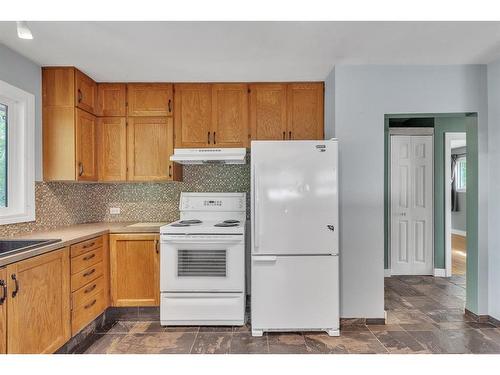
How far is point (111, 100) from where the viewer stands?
3.21 metres

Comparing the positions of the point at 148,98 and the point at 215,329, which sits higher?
the point at 148,98

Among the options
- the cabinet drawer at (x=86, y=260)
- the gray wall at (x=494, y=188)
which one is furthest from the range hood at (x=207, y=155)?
the gray wall at (x=494, y=188)

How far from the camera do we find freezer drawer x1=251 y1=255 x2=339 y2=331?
2561 mm

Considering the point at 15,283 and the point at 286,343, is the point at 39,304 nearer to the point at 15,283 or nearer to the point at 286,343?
the point at 15,283

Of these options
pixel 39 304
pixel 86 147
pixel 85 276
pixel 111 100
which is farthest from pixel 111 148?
pixel 39 304

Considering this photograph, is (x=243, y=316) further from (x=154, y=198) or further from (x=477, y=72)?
(x=477, y=72)

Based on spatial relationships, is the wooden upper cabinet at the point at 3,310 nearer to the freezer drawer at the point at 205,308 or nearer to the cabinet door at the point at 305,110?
the freezer drawer at the point at 205,308

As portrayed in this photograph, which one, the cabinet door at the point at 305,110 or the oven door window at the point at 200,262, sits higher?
the cabinet door at the point at 305,110

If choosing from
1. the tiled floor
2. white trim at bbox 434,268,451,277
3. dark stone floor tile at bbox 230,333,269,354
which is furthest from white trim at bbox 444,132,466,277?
dark stone floor tile at bbox 230,333,269,354

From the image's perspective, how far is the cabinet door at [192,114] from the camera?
10.5 ft

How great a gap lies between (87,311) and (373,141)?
9.07 feet

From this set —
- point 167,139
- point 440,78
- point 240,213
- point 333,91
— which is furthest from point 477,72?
point 167,139

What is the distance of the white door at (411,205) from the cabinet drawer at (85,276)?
369cm

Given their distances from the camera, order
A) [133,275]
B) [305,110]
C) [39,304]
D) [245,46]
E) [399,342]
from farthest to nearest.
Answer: [305,110] → [133,275] → [399,342] → [245,46] → [39,304]
